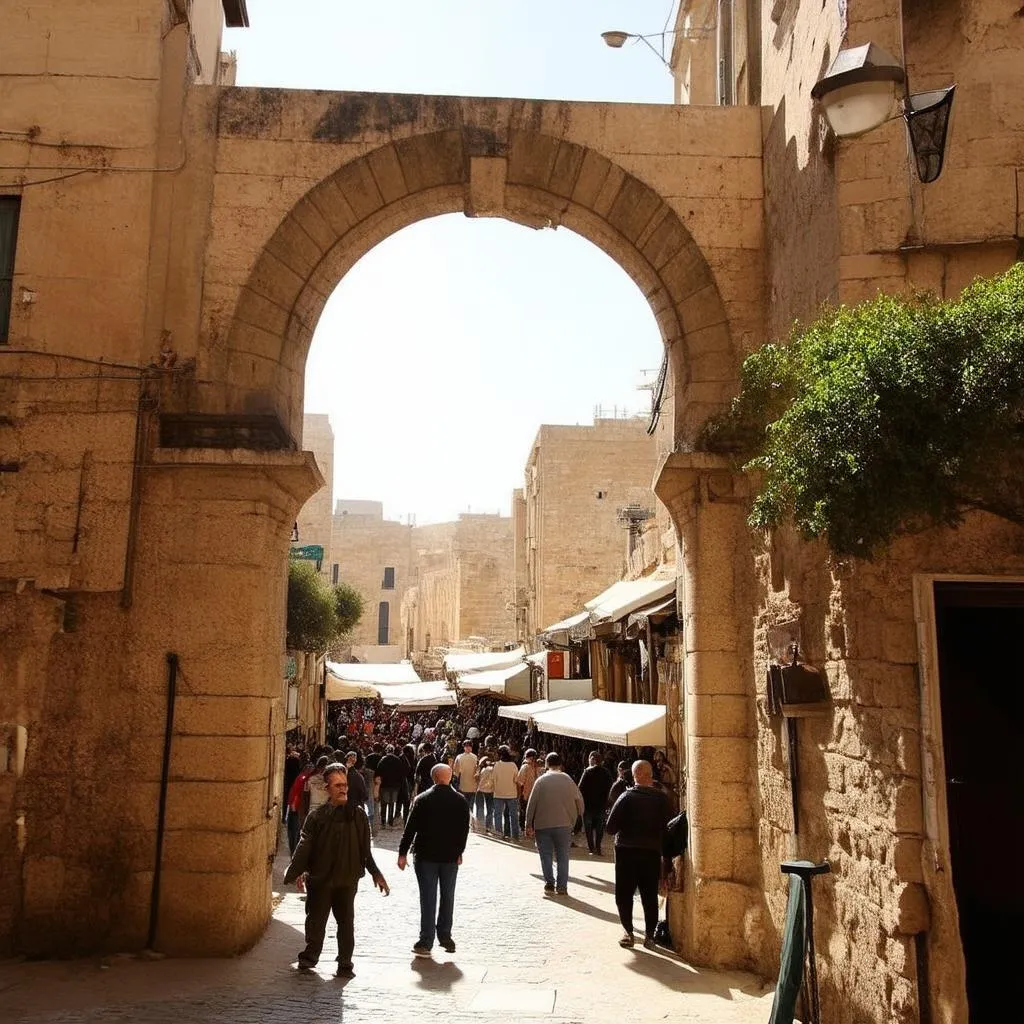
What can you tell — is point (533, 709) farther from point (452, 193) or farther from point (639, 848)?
point (452, 193)

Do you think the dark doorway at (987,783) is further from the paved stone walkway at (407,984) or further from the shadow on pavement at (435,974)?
the shadow on pavement at (435,974)

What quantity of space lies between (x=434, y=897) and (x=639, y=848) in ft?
4.80

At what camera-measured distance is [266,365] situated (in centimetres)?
776

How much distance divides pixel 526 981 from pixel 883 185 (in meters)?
5.04

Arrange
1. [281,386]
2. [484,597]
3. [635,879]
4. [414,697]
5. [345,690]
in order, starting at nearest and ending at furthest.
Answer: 1. [635,879]
2. [281,386]
3. [345,690]
4. [414,697]
5. [484,597]

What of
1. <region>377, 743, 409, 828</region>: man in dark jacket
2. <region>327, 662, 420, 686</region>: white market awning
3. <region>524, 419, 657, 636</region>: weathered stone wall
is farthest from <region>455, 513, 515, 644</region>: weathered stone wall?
<region>377, 743, 409, 828</region>: man in dark jacket

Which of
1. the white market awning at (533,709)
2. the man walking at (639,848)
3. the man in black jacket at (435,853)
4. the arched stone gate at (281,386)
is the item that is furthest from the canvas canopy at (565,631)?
the man in black jacket at (435,853)

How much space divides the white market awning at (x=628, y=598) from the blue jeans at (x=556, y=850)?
274 centimetres

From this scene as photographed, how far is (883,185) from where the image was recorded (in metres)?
5.94

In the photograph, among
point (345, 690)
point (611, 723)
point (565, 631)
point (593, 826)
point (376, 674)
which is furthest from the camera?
point (376, 674)

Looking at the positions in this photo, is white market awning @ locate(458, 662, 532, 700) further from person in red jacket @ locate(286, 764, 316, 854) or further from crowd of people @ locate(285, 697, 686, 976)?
person in red jacket @ locate(286, 764, 316, 854)

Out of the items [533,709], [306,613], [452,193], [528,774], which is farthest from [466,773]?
[452,193]

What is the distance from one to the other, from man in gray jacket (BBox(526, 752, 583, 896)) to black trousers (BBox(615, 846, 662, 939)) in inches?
77.7

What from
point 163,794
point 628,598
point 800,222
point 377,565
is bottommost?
point 163,794
